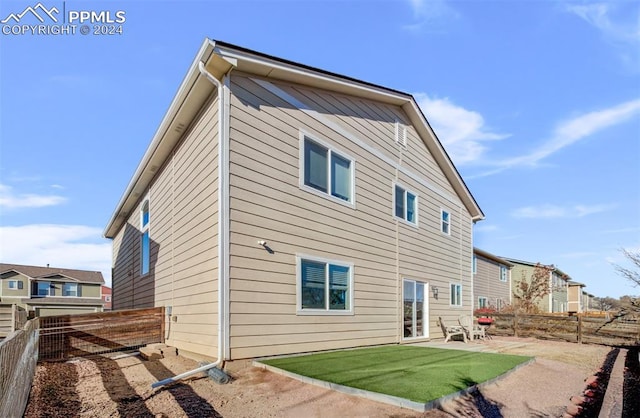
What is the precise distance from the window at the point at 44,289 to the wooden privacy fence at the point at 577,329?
37999 millimetres

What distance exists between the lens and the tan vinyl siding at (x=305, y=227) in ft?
24.1

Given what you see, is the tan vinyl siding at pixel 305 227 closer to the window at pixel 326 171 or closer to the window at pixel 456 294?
the window at pixel 326 171

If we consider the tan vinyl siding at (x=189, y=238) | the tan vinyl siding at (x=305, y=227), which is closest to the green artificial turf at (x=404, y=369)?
the tan vinyl siding at (x=305, y=227)

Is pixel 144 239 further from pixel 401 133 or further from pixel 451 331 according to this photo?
pixel 451 331

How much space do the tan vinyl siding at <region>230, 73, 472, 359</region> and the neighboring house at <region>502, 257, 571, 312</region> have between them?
22490 millimetres

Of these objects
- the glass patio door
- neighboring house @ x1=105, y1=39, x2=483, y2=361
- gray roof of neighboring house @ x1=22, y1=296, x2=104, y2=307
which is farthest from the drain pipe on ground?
gray roof of neighboring house @ x1=22, y1=296, x2=104, y2=307

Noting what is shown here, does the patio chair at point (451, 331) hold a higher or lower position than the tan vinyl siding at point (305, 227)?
lower

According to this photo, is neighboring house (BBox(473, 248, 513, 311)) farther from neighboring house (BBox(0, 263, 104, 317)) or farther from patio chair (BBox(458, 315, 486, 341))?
neighboring house (BBox(0, 263, 104, 317))

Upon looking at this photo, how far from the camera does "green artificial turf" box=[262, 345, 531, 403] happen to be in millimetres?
5559

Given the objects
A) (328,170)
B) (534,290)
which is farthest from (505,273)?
(328,170)

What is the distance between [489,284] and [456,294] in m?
14.9

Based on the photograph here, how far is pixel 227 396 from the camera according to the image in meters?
5.47

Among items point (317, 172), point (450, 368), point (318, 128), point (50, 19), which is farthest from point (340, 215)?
point (50, 19)

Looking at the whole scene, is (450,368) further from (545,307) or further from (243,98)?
(545,307)
